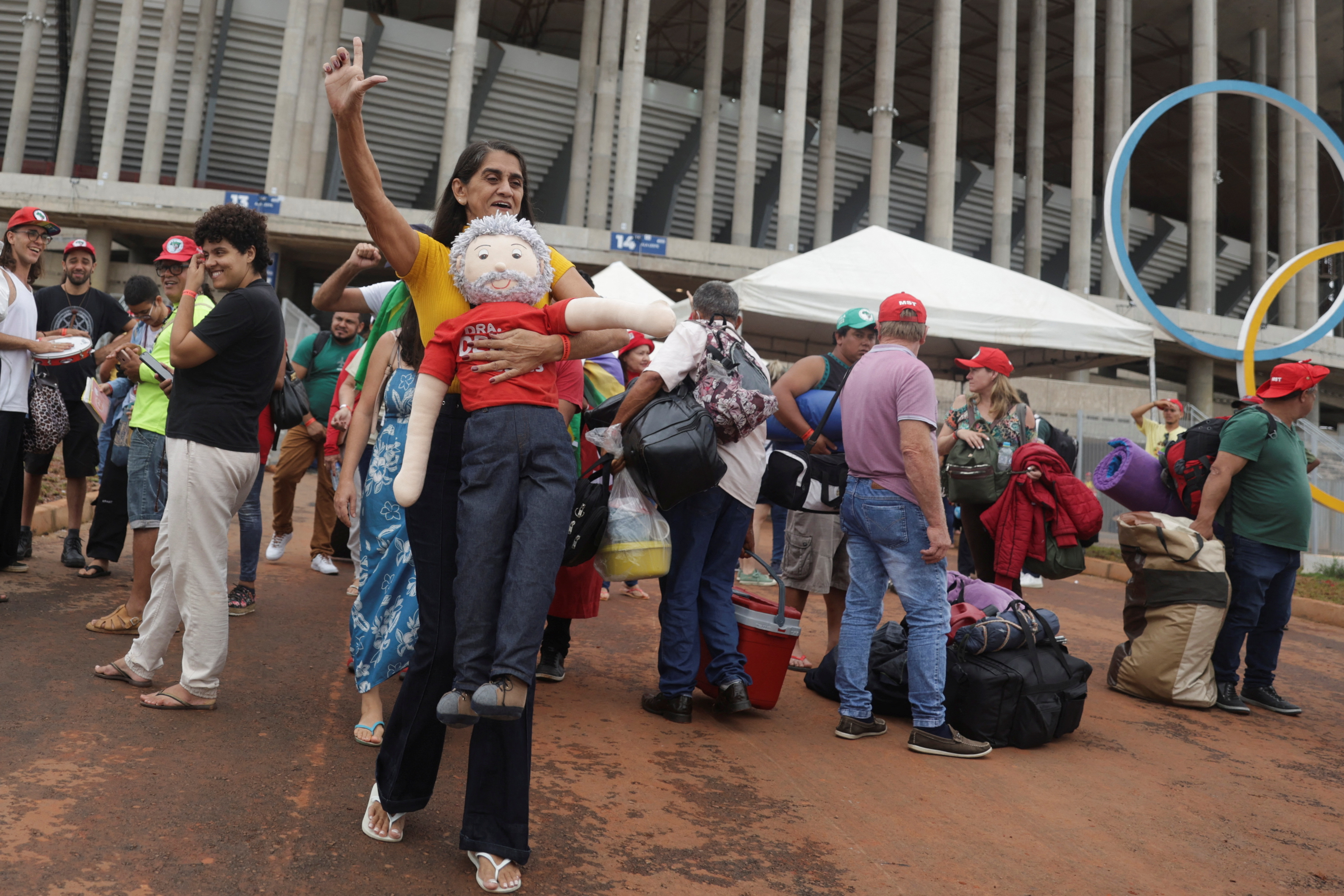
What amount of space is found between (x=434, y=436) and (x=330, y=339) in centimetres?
488

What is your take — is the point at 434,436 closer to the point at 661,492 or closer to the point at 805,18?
the point at 661,492

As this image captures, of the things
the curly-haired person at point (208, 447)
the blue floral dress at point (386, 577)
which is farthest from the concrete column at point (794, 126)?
the blue floral dress at point (386, 577)

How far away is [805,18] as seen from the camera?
25.1 metres

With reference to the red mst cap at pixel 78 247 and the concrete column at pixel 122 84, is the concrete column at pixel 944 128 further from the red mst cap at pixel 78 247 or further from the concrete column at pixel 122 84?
the red mst cap at pixel 78 247

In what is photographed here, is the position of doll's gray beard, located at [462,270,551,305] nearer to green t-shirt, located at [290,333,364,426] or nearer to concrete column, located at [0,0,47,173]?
green t-shirt, located at [290,333,364,426]

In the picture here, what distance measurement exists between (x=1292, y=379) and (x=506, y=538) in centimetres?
496

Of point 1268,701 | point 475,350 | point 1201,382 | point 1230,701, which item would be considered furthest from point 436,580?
point 1201,382

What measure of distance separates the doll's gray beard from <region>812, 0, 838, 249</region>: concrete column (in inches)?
1030

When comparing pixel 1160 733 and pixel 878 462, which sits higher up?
pixel 878 462

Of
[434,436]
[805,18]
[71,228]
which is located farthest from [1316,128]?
[71,228]

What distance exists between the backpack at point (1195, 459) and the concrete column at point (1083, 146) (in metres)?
22.1

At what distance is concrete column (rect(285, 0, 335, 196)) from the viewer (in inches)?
944

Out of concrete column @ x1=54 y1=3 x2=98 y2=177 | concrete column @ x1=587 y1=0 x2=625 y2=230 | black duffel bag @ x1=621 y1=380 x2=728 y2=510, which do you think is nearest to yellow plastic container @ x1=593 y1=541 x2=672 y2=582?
black duffel bag @ x1=621 y1=380 x2=728 y2=510

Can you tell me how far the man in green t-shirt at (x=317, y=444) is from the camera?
704 cm
